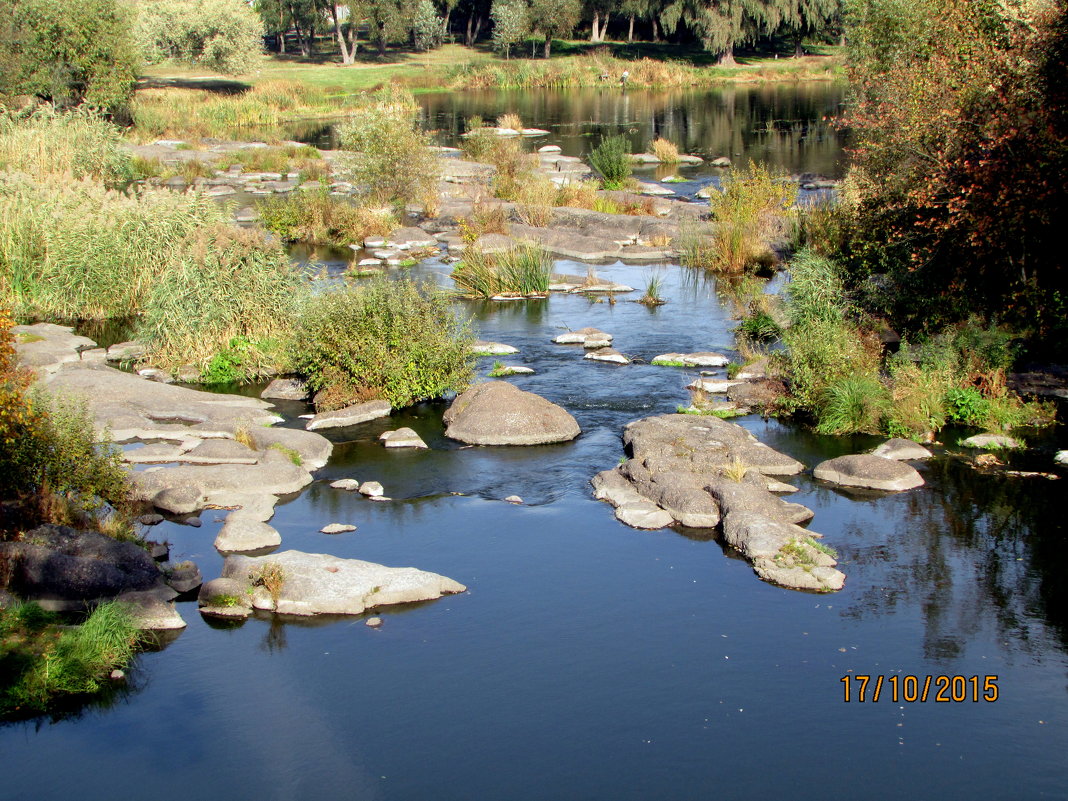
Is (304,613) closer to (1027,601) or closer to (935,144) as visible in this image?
(1027,601)

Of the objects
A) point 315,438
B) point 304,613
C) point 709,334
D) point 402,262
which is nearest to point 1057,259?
point 709,334

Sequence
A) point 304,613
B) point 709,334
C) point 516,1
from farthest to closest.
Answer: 1. point 516,1
2. point 709,334
3. point 304,613

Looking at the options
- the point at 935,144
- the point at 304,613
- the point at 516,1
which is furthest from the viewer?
the point at 516,1

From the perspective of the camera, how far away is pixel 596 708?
8820 millimetres

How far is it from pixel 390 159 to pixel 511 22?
4958cm

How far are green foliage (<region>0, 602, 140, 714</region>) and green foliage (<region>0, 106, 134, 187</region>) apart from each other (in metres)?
18.7

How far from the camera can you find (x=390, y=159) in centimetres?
2853

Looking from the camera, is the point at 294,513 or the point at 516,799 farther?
the point at 294,513

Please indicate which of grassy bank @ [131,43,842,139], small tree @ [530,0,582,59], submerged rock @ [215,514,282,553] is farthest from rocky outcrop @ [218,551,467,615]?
small tree @ [530,0,582,59]

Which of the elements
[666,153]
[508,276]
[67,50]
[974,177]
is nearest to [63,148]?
[508,276]

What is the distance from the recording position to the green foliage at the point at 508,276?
73.1 feet

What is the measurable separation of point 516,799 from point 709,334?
488 inches

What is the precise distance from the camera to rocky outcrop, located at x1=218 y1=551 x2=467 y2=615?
33.7ft

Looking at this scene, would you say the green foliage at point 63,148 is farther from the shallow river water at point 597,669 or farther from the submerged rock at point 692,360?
the shallow river water at point 597,669
